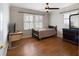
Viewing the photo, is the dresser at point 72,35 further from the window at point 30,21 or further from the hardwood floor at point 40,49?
the window at point 30,21

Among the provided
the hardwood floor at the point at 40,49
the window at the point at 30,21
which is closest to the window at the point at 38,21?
the window at the point at 30,21

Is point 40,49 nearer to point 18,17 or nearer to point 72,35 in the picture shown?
point 18,17

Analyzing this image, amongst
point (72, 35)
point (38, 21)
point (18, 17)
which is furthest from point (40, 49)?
point (72, 35)

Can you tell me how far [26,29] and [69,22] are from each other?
1885mm

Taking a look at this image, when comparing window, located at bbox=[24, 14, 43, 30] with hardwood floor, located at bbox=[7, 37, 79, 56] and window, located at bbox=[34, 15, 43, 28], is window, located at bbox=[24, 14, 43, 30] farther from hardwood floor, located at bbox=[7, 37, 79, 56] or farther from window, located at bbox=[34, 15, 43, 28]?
hardwood floor, located at bbox=[7, 37, 79, 56]

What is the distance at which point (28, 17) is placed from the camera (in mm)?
1568

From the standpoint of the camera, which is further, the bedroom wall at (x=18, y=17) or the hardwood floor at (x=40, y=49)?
the hardwood floor at (x=40, y=49)

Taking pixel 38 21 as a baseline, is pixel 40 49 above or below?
below

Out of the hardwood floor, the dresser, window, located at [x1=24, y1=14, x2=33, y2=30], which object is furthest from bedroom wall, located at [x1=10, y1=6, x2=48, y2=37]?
the dresser

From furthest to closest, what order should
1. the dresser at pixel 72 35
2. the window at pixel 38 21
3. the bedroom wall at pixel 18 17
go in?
the dresser at pixel 72 35 → the window at pixel 38 21 → the bedroom wall at pixel 18 17

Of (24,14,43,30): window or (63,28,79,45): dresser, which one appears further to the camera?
(63,28,79,45): dresser

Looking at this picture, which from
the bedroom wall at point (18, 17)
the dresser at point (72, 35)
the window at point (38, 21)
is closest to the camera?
the bedroom wall at point (18, 17)

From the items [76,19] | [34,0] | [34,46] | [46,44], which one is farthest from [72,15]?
[34,0]

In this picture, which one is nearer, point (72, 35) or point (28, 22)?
point (28, 22)
